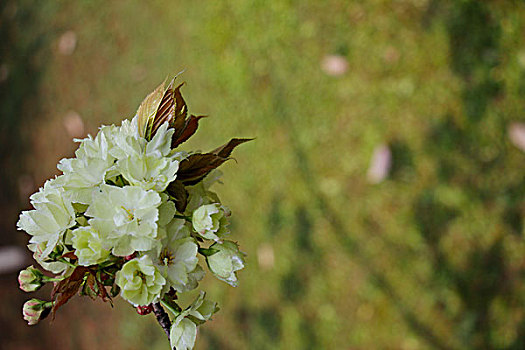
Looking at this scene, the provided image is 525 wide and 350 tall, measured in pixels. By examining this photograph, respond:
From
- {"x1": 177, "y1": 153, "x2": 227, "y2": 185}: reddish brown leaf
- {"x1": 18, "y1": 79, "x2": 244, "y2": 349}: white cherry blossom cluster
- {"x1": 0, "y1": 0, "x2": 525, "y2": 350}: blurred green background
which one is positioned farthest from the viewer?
{"x1": 0, "y1": 0, "x2": 525, "y2": 350}: blurred green background

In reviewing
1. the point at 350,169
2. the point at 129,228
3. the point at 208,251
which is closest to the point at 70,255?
the point at 129,228

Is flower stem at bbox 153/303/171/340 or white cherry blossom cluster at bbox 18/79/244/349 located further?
flower stem at bbox 153/303/171/340

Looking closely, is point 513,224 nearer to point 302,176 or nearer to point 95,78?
point 302,176

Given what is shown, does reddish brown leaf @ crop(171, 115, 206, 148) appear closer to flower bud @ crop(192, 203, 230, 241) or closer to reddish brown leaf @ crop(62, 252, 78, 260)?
flower bud @ crop(192, 203, 230, 241)

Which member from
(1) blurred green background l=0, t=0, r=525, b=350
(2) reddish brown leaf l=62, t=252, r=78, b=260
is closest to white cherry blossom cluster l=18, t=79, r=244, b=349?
(2) reddish brown leaf l=62, t=252, r=78, b=260

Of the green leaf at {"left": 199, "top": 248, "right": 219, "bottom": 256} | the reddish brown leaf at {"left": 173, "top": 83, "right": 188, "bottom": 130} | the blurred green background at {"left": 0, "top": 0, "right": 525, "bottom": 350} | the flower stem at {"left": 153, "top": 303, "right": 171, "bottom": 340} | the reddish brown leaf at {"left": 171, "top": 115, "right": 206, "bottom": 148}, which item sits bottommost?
the blurred green background at {"left": 0, "top": 0, "right": 525, "bottom": 350}

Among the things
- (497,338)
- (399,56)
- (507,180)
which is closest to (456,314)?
(497,338)

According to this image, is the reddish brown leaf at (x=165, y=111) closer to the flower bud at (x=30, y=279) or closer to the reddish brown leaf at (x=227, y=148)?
the reddish brown leaf at (x=227, y=148)

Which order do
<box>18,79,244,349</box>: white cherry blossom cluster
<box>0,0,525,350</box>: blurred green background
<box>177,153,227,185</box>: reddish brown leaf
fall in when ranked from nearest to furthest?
1. <box>18,79,244,349</box>: white cherry blossom cluster
2. <box>177,153,227,185</box>: reddish brown leaf
3. <box>0,0,525,350</box>: blurred green background

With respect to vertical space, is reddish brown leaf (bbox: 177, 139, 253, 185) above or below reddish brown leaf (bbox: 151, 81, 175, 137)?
below
